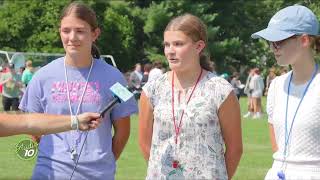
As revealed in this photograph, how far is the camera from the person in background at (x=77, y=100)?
475 centimetres

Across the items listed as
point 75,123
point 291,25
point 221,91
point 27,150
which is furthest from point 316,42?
point 27,150

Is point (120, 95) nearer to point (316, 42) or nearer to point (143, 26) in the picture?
point (316, 42)

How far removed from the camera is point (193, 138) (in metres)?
4.52

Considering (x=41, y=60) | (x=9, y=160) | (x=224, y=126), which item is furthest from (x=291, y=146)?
(x=41, y=60)

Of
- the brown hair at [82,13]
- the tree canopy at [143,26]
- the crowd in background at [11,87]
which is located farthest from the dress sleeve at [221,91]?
the tree canopy at [143,26]

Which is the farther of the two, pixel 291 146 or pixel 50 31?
pixel 50 31

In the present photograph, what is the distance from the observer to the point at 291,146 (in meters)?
4.36

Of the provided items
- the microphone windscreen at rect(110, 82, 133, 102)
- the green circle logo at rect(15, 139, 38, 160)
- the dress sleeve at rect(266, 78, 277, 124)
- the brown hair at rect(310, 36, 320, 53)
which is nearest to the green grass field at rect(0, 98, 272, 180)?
the green circle logo at rect(15, 139, 38, 160)

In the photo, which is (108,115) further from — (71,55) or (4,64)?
(4,64)

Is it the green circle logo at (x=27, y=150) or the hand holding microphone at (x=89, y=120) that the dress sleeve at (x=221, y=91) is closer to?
the hand holding microphone at (x=89, y=120)

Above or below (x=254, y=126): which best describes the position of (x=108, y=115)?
above

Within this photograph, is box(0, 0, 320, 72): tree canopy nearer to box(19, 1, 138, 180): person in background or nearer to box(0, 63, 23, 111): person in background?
box(0, 63, 23, 111): person in background

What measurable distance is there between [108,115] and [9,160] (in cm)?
572

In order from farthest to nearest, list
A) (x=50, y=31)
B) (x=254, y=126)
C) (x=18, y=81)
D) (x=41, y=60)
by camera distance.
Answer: (x=50, y=31) → (x=41, y=60) → (x=18, y=81) → (x=254, y=126)
